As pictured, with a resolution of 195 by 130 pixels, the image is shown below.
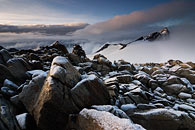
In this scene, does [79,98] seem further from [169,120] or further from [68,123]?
[169,120]

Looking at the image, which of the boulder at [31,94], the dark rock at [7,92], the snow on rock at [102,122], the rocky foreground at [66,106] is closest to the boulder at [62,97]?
the rocky foreground at [66,106]

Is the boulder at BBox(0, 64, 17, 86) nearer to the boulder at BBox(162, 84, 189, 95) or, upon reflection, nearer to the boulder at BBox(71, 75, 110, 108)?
the boulder at BBox(71, 75, 110, 108)

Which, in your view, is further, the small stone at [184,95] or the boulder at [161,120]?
the small stone at [184,95]

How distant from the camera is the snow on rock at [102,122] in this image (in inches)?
332

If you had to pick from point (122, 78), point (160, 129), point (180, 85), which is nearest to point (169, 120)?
point (160, 129)

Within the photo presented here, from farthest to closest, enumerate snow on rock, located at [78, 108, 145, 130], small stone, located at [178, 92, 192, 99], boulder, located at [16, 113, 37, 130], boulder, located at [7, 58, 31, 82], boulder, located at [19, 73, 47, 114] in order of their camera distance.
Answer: small stone, located at [178, 92, 192, 99]
boulder, located at [7, 58, 31, 82]
boulder, located at [19, 73, 47, 114]
boulder, located at [16, 113, 37, 130]
snow on rock, located at [78, 108, 145, 130]

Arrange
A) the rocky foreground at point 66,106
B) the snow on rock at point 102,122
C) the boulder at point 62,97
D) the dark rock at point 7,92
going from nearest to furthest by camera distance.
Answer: the snow on rock at point 102,122 → the rocky foreground at point 66,106 → the boulder at point 62,97 → the dark rock at point 7,92

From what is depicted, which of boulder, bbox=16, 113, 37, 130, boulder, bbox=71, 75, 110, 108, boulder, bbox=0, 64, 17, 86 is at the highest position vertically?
boulder, bbox=0, 64, 17, 86

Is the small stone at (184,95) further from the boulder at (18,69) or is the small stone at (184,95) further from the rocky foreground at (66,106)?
the boulder at (18,69)

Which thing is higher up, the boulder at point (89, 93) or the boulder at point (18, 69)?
the boulder at point (18, 69)

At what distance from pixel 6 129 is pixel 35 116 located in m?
3.00

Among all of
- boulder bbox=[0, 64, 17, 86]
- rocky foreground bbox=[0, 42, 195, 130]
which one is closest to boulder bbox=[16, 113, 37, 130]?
rocky foreground bbox=[0, 42, 195, 130]

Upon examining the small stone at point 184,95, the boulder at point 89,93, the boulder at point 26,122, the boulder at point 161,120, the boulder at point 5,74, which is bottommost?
the small stone at point 184,95

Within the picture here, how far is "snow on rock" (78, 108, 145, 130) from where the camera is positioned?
8.42m
